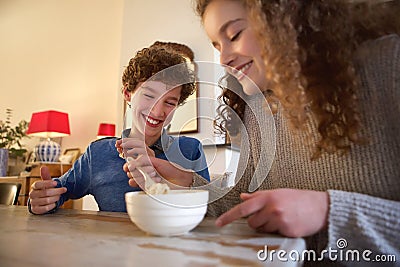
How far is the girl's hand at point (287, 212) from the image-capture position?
1.70 ft

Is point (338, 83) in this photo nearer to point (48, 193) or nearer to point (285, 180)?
point (285, 180)

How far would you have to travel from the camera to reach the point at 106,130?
116 inches

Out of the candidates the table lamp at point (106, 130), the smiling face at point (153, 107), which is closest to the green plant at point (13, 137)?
the table lamp at point (106, 130)

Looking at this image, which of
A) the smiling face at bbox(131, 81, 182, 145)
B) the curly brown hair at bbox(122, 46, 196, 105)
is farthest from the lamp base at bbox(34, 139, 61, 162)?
the smiling face at bbox(131, 81, 182, 145)

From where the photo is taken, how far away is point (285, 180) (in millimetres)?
810

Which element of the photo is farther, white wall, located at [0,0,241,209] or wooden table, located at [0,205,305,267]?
white wall, located at [0,0,241,209]

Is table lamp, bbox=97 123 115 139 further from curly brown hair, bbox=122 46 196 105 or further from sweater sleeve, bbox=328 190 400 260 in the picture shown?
sweater sleeve, bbox=328 190 400 260

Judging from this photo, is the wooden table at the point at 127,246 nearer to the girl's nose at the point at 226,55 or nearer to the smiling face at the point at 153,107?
the smiling face at the point at 153,107

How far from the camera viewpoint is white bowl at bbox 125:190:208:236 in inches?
20.8

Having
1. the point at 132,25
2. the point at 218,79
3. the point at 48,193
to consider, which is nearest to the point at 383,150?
the point at 218,79

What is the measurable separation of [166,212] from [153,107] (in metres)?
0.37

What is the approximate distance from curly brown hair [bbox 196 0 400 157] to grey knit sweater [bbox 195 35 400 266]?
0.03 m

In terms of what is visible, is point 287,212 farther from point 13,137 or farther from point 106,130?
point 13,137

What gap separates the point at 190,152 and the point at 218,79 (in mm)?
327
